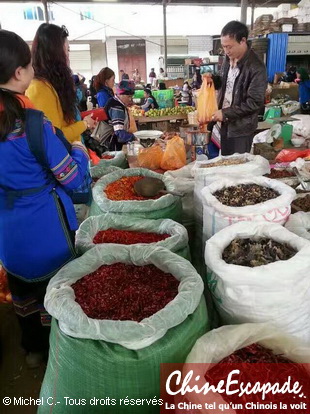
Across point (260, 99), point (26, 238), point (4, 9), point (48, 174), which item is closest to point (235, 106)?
point (260, 99)

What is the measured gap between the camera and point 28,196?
1458mm

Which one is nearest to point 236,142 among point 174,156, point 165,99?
point 174,156

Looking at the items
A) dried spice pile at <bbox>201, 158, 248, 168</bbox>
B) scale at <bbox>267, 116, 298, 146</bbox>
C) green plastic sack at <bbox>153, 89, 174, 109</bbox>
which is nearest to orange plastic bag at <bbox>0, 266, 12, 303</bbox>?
dried spice pile at <bbox>201, 158, 248, 168</bbox>

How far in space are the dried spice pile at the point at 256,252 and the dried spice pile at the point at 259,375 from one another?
12.1 inches

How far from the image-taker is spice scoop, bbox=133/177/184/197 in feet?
6.66

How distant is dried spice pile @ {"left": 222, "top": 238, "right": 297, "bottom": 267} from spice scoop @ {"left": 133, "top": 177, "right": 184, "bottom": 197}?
72 cm

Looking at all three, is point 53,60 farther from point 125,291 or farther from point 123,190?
point 125,291

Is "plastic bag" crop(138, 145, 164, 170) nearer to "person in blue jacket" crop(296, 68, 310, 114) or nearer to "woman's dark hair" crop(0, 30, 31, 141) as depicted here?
"woman's dark hair" crop(0, 30, 31, 141)

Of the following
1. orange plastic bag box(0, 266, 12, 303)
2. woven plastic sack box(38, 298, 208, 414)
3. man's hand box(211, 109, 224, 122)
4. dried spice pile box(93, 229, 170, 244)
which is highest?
man's hand box(211, 109, 224, 122)

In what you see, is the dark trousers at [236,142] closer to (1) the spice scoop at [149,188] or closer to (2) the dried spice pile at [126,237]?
(1) the spice scoop at [149,188]

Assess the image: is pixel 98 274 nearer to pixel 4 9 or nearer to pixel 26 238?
pixel 26 238

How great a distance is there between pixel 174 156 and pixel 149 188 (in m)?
0.73

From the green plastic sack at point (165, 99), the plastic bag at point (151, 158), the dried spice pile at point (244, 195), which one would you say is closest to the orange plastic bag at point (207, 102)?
the plastic bag at point (151, 158)

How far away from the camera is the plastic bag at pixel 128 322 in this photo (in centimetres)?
101
